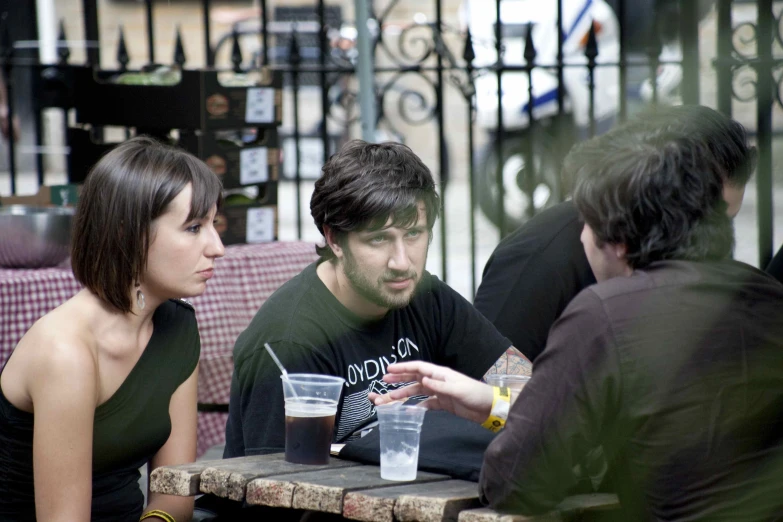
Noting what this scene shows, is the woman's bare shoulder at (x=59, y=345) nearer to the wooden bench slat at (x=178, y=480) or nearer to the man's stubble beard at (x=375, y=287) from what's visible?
the wooden bench slat at (x=178, y=480)

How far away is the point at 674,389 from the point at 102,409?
1.19 m

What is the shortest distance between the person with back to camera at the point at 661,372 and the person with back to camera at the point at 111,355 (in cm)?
87

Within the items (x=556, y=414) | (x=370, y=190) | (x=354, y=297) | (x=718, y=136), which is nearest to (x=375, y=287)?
(x=354, y=297)

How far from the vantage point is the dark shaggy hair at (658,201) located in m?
1.79

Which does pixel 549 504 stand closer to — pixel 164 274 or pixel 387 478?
pixel 387 478

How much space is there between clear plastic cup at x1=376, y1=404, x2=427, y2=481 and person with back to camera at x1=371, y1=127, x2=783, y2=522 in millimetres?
179

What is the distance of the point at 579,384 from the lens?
1.71 m

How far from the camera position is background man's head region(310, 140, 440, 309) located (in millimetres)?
2416

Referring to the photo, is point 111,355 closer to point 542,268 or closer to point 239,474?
→ point 239,474

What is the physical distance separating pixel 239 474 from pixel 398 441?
28cm

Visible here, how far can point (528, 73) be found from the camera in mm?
4312

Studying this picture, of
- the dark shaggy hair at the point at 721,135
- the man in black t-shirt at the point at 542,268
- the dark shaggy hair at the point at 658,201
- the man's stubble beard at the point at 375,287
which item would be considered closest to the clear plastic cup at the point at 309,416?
the man's stubble beard at the point at 375,287

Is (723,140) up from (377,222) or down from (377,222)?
up

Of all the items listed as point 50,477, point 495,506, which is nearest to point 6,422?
point 50,477
